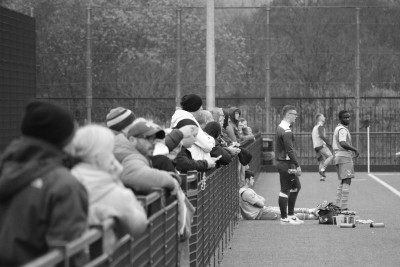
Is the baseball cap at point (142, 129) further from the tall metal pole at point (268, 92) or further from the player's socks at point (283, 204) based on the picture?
the tall metal pole at point (268, 92)

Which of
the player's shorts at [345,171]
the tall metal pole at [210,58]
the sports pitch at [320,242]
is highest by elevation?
the tall metal pole at [210,58]

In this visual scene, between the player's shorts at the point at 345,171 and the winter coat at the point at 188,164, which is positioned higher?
the winter coat at the point at 188,164

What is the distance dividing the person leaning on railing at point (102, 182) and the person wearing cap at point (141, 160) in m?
1.77

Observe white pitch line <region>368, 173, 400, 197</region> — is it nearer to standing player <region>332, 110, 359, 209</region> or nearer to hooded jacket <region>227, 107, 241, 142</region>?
hooded jacket <region>227, 107, 241, 142</region>

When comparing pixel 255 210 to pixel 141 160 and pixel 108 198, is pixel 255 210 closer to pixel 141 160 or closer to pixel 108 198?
pixel 141 160

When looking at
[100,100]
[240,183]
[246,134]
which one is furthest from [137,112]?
[240,183]

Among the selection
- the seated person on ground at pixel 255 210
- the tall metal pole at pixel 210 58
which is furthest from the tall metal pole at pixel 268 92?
the seated person on ground at pixel 255 210

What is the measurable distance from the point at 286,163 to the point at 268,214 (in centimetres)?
128

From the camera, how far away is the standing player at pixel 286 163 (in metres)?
18.4

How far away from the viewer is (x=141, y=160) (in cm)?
791

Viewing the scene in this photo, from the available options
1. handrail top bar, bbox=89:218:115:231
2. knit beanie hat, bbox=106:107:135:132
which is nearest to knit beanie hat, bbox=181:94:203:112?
knit beanie hat, bbox=106:107:135:132

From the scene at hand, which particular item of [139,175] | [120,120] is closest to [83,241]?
[139,175]

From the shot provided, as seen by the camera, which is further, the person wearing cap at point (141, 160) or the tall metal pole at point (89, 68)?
the tall metal pole at point (89, 68)

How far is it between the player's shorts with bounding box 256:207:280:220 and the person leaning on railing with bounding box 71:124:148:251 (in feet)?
45.0
